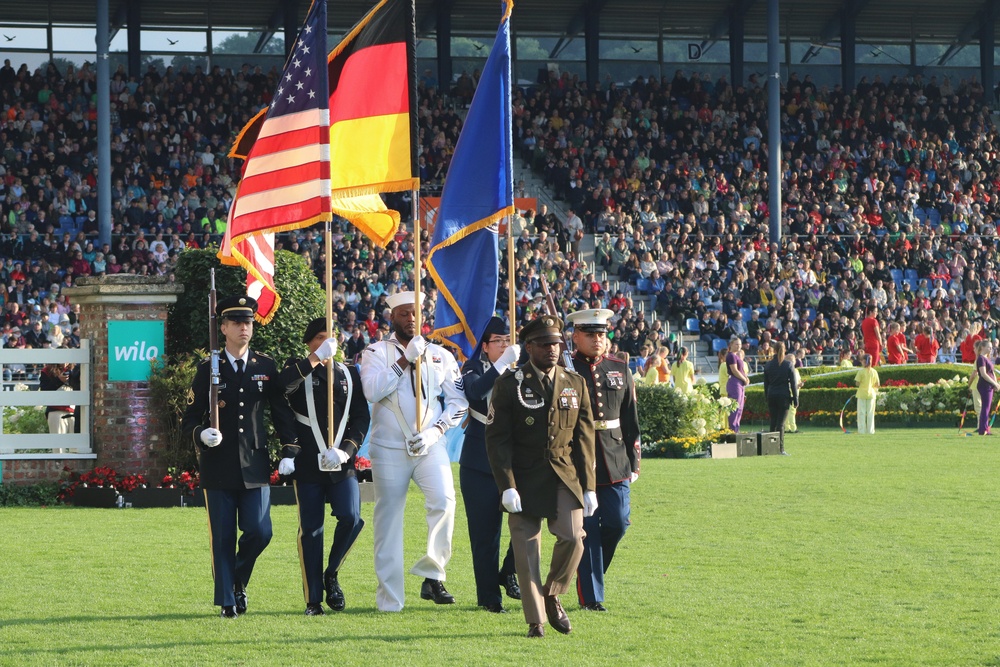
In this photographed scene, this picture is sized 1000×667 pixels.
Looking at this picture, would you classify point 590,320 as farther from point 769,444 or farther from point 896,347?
point 896,347

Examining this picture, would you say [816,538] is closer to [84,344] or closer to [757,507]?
[757,507]

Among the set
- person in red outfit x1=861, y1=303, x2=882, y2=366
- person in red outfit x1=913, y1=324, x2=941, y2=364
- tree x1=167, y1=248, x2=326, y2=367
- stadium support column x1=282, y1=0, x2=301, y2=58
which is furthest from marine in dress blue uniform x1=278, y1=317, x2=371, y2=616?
stadium support column x1=282, y1=0, x2=301, y2=58

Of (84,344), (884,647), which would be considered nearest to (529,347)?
(884,647)

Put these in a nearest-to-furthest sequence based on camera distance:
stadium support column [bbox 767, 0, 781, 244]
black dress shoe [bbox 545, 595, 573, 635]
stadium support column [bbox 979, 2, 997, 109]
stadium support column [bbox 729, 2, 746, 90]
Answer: black dress shoe [bbox 545, 595, 573, 635]
stadium support column [bbox 767, 0, 781, 244]
stadium support column [bbox 729, 2, 746, 90]
stadium support column [bbox 979, 2, 997, 109]

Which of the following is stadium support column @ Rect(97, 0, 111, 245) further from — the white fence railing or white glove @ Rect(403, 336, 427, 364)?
white glove @ Rect(403, 336, 427, 364)

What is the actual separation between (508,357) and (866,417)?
58.4 feet

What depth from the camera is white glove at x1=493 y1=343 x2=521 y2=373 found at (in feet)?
29.2

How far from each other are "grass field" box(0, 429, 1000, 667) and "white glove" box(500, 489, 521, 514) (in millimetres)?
719

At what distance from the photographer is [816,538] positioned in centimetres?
1205

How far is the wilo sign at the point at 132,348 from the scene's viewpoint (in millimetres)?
14977

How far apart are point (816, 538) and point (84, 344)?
7.60 metres

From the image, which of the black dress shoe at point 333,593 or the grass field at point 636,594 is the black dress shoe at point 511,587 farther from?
the black dress shoe at point 333,593

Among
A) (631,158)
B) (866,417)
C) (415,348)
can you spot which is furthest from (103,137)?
(415,348)

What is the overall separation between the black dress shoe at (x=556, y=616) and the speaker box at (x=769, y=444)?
13468mm
